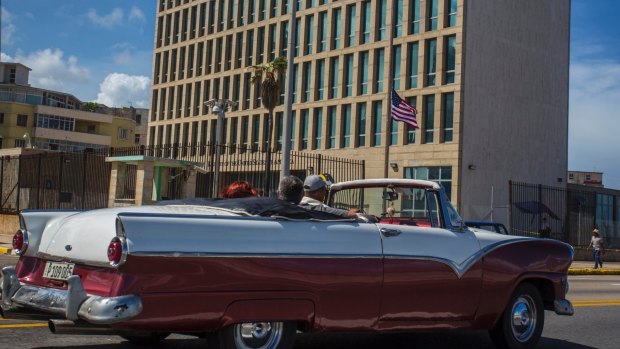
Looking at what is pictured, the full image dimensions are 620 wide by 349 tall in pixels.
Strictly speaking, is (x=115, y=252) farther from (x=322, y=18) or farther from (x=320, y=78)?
(x=322, y=18)

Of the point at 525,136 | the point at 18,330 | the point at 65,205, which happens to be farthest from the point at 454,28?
the point at 18,330

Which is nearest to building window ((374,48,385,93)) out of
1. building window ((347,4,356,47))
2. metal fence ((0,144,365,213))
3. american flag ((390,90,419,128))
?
building window ((347,4,356,47))

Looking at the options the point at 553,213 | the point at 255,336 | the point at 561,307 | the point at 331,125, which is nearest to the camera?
the point at 255,336

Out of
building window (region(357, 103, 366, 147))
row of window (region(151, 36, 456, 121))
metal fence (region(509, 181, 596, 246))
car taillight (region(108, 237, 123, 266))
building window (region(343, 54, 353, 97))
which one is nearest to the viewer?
car taillight (region(108, 237, 123, 266))

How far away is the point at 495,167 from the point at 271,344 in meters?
38.4

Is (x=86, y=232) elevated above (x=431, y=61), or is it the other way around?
(x=431, y=61)

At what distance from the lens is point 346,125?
47625 millimetres

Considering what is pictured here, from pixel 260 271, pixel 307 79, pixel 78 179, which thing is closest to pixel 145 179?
pixel 78 179

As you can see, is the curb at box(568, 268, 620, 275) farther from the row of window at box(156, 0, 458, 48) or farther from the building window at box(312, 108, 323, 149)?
the building window at box(312, 108, 323, 149)

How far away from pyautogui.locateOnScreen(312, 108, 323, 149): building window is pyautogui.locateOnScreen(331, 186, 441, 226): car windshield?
42.2 metres

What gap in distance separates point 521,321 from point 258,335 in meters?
2.99

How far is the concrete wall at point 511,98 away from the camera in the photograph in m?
40.9

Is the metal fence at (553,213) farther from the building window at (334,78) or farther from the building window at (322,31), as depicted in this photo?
the building window at (322,31)

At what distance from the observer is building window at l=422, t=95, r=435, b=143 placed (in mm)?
42312
